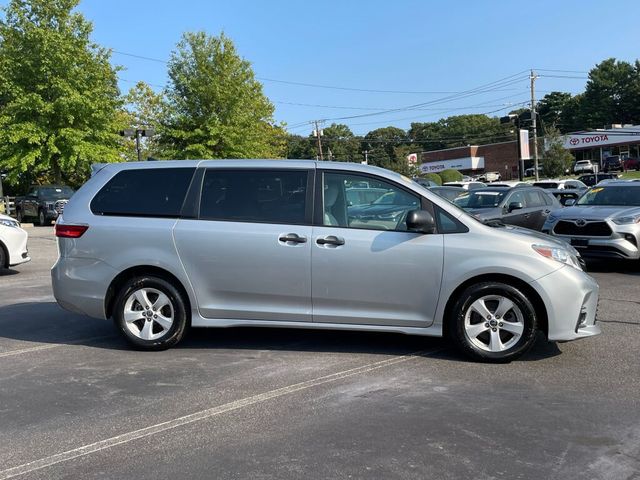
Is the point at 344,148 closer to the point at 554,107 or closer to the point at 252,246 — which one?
the point at 554,107

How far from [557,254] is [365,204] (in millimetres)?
1816

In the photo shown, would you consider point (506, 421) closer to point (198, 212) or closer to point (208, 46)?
point (198, 212)

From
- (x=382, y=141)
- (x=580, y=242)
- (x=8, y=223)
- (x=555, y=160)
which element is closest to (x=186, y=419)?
(x=8, y=223)

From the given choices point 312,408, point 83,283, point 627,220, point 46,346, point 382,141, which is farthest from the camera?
point 382,141

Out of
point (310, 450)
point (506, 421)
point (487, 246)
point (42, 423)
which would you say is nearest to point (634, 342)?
point (487, 246)

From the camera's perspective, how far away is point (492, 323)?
17.8 ft

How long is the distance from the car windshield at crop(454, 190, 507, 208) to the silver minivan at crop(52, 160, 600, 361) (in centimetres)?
801

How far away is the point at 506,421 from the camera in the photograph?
4137 millimetres

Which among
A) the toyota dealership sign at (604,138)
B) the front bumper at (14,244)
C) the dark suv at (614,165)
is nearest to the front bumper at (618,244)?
the front bumper at (14,244)

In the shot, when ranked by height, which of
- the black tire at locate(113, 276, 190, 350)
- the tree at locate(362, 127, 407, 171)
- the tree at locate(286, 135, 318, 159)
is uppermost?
the tree at locate(362, 127, 407, 171)

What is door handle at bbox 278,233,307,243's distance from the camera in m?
5.57

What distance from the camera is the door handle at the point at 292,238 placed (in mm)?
5574

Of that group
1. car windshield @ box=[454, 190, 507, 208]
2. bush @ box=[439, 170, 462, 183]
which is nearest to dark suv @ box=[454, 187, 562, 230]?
car windshield @ box=[454, 190, 507, 208]

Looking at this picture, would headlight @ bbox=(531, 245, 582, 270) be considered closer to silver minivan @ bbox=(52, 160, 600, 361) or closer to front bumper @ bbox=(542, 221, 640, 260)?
silver minivan @ bbox=(52, 160, 600, 361)
